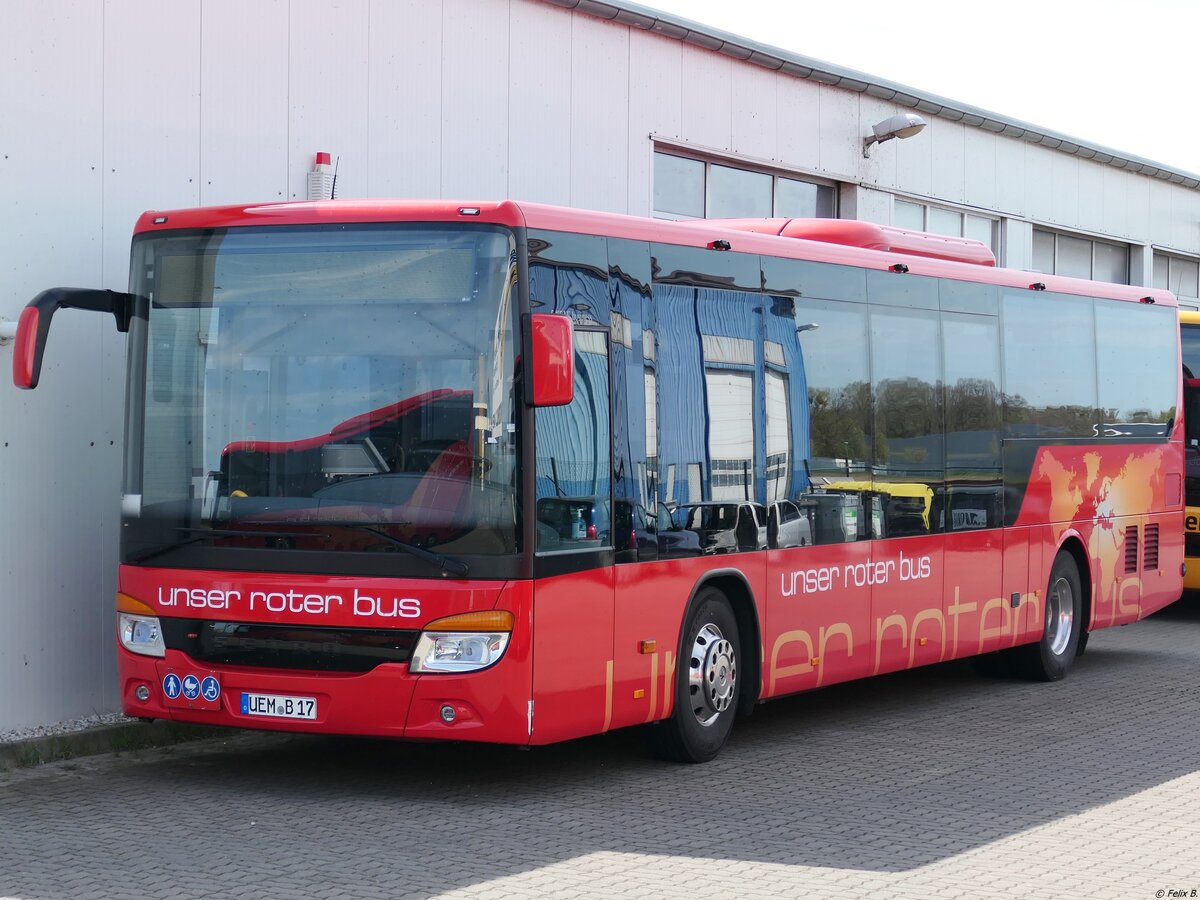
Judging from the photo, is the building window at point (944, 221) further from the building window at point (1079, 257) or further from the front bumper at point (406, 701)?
the front bumper at point (406, 701)

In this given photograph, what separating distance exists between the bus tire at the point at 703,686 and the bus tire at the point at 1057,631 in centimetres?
469

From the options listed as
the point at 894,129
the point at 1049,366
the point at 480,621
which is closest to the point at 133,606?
the point at 480,621

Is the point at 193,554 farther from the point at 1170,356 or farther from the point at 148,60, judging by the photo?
the point at 1170,356

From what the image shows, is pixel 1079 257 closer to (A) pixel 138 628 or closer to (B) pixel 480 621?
(B) pixel 480 621

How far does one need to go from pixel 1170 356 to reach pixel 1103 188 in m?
9.04

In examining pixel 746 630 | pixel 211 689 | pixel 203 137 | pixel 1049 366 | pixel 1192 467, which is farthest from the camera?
pixel 1192 467

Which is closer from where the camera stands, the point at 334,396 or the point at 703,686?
the point at 334,396

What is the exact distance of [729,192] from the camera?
17.1 meters

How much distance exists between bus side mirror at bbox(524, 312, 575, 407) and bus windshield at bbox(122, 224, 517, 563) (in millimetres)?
143

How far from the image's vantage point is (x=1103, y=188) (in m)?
24.1

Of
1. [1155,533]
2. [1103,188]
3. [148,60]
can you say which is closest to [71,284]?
[148,60]

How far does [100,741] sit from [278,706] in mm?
2034


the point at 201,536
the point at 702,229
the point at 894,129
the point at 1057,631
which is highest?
the point at 894,129

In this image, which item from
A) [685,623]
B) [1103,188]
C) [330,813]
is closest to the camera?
[330,813]
